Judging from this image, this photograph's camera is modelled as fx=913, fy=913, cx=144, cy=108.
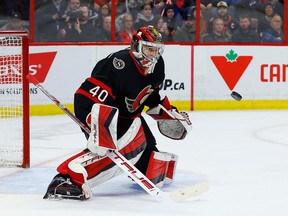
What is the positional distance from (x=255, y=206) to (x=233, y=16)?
5.31m

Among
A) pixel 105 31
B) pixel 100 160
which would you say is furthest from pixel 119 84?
pixel 105 31

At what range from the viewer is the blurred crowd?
8.59m

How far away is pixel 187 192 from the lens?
4203mm

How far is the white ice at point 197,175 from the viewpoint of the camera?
401 centimetres

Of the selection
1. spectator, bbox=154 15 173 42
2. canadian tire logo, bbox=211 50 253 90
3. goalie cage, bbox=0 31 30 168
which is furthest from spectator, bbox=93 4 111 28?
goalie cage, bbox=0 31 30 168

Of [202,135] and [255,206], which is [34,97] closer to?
[202,135]

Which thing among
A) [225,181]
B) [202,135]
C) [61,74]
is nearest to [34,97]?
[61,74]

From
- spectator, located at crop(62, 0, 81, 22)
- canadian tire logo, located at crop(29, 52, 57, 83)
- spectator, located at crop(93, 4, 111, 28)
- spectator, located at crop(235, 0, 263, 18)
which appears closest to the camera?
canadian tire logo, located at crop(29, 52, 57, 83)

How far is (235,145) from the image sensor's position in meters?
6.49

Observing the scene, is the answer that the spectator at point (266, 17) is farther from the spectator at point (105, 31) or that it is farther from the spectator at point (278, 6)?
the spectator at point (105, 31)

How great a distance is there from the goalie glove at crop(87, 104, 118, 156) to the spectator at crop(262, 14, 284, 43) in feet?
17.4

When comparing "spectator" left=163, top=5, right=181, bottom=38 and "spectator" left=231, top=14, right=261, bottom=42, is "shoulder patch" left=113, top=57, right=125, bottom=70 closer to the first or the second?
"spectator" left=163, top=5, right=181, bottom=38

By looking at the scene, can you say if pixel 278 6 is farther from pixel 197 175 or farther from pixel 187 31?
pixel 197 175

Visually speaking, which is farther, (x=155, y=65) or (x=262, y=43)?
(x=262, y=43)
